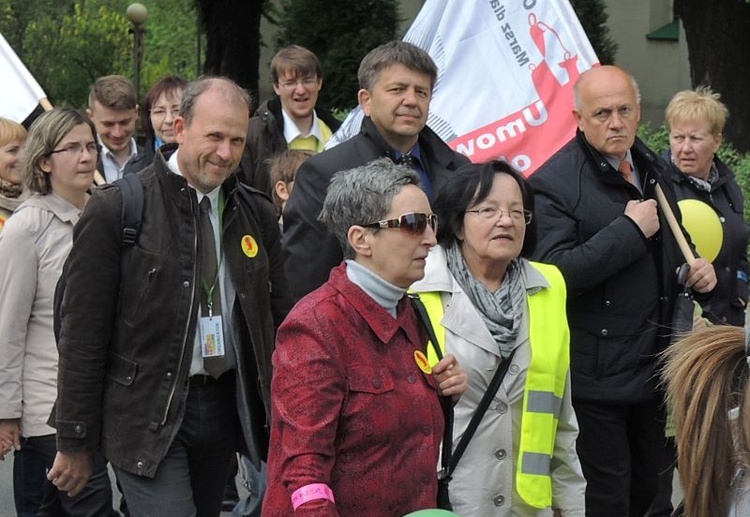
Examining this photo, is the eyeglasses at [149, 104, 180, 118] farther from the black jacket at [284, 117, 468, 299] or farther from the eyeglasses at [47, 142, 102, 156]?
the black jacket at [284, 117, 468, 299]

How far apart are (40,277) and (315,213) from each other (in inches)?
47.8

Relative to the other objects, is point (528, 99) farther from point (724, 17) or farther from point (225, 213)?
point (724, 17)

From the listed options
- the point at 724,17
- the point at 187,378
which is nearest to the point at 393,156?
the point at 187,378

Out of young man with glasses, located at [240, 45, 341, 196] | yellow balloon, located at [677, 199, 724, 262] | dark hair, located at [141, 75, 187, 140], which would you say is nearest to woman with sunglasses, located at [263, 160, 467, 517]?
yellow balloon, located at [677, 199, 724, 262]

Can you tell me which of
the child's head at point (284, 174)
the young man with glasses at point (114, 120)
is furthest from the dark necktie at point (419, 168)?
the young man with glasses at point (114, 120)

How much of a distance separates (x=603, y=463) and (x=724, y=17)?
13.0 meters

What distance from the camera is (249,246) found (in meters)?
4.58

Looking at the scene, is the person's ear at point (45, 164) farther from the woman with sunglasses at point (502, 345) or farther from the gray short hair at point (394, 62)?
the woman with sunglasses at point (502, 345)

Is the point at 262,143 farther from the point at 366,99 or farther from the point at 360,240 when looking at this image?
the point at 360,240

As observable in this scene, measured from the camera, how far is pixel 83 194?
5.68m

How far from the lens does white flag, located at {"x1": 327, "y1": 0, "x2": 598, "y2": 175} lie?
6.55 metres

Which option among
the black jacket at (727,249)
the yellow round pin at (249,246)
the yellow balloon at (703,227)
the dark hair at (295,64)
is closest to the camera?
the yellow round pin at (249,246)

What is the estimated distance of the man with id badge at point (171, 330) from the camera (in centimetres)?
430

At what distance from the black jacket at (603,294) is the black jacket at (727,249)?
912mm
